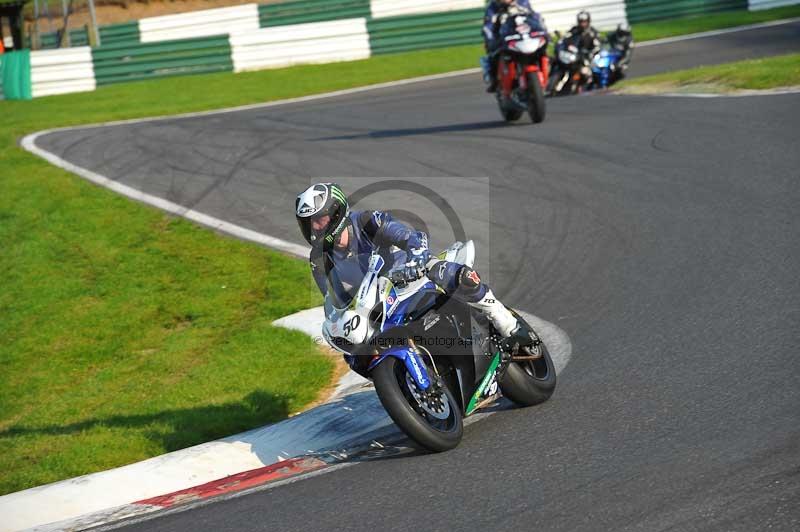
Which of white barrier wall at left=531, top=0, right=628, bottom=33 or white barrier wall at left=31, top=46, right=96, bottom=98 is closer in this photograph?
white barrier wall at left=31, top=46, right=96, bottom=98

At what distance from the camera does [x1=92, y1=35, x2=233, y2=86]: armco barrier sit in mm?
28672

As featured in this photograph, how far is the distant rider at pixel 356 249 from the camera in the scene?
5809mm

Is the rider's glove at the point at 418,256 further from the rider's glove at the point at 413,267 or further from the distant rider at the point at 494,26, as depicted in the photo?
the distant rider at the point at 494,26

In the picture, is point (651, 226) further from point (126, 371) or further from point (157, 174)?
point (157, 174)

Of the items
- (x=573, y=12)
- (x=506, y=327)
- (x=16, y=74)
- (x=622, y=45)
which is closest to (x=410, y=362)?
(x=506, y=327)

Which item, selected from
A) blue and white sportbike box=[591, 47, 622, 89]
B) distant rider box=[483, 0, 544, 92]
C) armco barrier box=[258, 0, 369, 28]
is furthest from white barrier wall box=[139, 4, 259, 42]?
distant rider box=[483, 0, 544, 92]

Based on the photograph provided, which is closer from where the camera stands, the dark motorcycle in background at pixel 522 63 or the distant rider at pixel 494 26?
the dark motorcycle in background at pixel 522 63

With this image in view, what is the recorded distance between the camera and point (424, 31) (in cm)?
3072

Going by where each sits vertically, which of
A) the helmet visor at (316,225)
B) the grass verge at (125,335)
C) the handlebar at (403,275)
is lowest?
the grass verge at (125,335)

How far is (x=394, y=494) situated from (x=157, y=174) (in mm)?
10850

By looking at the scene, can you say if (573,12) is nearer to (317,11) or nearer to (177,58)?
(317,11)

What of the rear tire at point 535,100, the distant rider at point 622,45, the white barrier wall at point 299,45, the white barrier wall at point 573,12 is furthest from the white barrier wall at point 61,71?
the rear tire at point 535,100

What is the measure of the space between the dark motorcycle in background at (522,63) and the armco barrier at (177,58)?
14686 mm

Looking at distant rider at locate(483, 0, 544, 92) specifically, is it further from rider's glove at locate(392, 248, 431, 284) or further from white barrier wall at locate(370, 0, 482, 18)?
white barrier wall at locate(370, 0, 482, 18)
